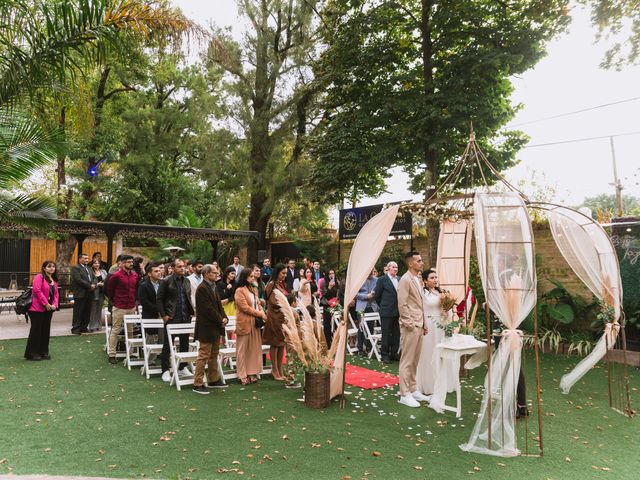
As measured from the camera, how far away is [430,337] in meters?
7.18

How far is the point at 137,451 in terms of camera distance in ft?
14.9

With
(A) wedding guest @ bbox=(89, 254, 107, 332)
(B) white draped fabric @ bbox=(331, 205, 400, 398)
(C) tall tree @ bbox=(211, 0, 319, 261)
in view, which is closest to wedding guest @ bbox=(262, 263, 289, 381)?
(B) white draped fabric @ bbox=(331, 205, 400, 398)

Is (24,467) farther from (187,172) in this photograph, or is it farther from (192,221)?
(187,172)

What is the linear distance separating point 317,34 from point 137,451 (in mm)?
16690

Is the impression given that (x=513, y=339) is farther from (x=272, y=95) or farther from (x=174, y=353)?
(x=272, y=95)

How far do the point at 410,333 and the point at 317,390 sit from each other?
156 cm

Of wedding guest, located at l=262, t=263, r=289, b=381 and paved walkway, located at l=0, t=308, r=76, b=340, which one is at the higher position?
wedding guest, located at l=262, t=263, r=289, b=381

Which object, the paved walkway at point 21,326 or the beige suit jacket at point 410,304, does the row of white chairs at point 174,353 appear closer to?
the beige suit jacket at point 410,304

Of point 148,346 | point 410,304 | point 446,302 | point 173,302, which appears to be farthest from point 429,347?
point 148,346

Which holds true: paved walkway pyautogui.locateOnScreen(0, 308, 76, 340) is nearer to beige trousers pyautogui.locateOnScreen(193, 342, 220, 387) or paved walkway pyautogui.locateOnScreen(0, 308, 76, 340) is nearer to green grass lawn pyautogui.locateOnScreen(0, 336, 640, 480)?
green grass lawn pyautogui.locateOnScreen(0, 336, 640, 480)

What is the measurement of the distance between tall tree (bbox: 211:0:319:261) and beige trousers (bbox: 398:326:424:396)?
10.8m

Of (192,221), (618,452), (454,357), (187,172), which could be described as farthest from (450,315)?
(187,172)

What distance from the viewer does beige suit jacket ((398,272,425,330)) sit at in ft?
21.7

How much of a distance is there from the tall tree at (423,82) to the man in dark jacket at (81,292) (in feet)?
21.4
